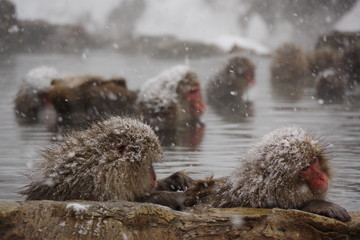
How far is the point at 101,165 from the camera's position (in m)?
3.59

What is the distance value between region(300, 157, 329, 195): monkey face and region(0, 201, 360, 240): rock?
0.27m

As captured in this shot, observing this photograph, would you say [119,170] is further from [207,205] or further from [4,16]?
[4,16]

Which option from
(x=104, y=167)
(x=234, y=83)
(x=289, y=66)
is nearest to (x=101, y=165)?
(x=104, y=167)

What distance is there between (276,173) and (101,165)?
2.71 feet

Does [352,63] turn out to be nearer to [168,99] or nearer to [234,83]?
[234,83]

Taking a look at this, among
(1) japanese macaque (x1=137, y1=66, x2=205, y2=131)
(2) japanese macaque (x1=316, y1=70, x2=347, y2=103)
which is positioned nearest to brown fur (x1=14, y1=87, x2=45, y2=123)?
(1) japanese macaque (x1=137, y1=66, x2=205, y2=131)

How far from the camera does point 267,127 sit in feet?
23.9

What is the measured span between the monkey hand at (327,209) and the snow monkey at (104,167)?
0.63 meters

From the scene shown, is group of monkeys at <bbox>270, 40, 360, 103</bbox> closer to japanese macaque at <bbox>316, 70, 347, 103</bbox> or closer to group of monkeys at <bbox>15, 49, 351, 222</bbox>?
japanese macaque at <bbox>316, 70, 347, 103</bbox>

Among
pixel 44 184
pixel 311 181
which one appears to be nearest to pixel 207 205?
pixel 311 181

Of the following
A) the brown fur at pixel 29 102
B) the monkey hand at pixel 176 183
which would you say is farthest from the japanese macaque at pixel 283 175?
the brown fur at pixel 29 102

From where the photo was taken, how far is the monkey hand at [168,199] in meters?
3.72

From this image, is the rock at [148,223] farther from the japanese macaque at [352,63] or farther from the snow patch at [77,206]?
the japanese macaque at [352,63]

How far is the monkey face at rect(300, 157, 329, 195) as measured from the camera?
141 inches
